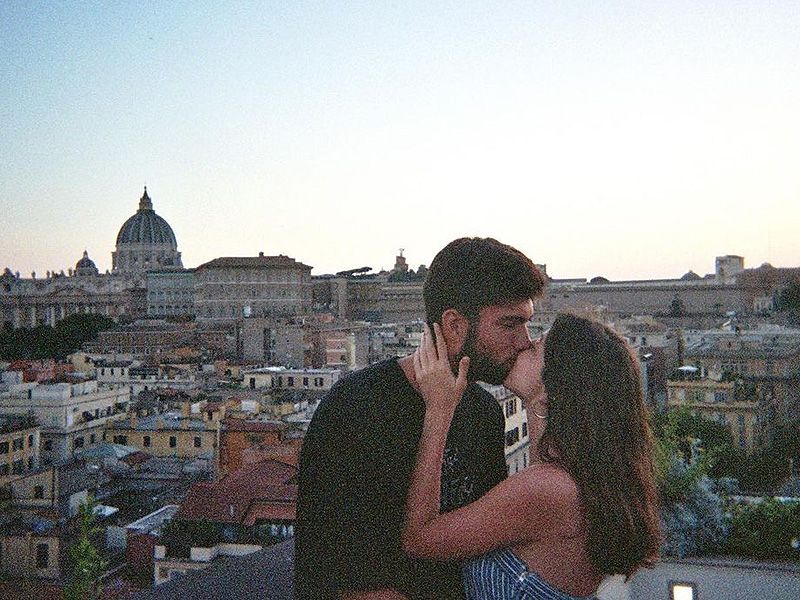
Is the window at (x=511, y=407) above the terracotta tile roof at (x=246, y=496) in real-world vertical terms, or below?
above

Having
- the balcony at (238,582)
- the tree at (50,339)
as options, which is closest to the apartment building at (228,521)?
the balcony at (238,582)

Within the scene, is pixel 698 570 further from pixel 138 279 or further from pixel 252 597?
pixel 138 279

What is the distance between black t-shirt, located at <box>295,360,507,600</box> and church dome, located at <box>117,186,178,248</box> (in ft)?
214

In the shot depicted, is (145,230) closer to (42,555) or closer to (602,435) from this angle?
(42,555)

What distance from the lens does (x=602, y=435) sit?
118cm

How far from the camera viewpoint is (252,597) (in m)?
1.75

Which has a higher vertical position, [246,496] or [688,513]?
[688,513]

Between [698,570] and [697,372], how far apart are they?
42.5 feet

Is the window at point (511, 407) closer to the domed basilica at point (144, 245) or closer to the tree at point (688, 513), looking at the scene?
the tree at point (688, 513)

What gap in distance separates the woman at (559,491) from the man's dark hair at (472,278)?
0.05 m

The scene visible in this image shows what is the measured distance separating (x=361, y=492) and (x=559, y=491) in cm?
25

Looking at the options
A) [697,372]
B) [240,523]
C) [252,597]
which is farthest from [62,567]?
[697,372]

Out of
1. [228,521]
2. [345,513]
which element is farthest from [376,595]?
[228,521]

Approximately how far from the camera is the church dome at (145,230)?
6419 cm
